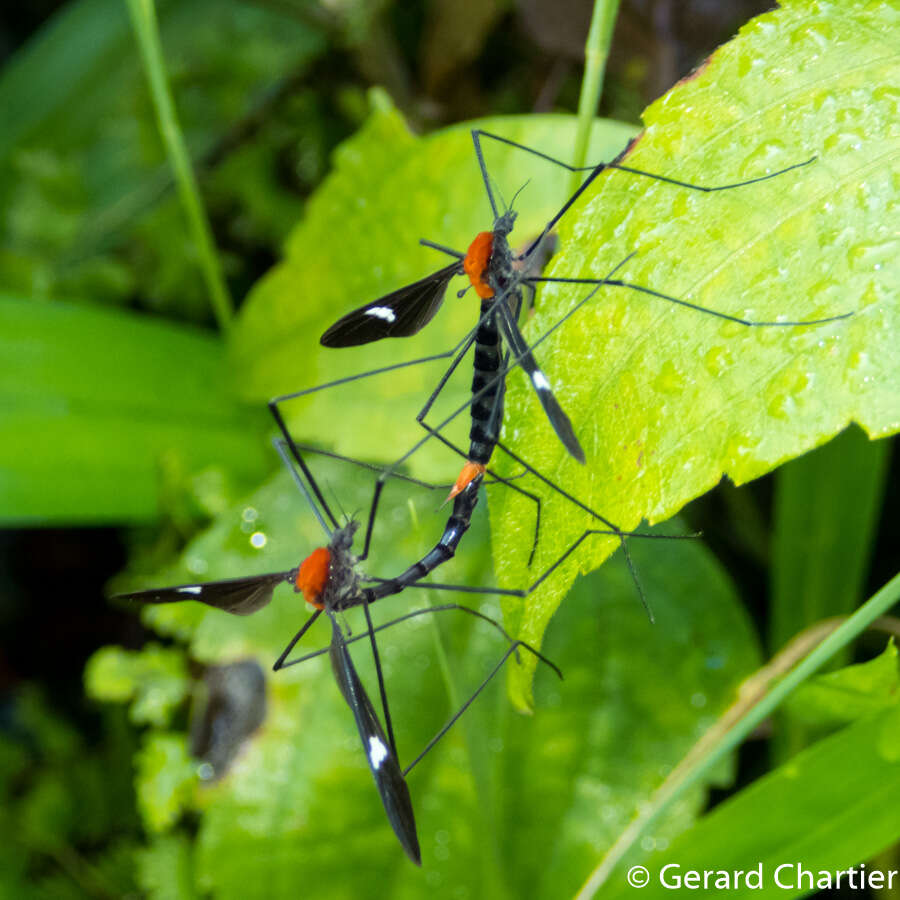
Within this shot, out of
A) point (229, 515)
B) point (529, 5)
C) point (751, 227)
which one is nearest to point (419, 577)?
point (751, 227)

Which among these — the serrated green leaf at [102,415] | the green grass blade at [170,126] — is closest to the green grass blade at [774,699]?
the serrated green leaf at [102,415]

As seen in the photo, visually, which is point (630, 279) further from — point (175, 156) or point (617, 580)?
point (175, 156)

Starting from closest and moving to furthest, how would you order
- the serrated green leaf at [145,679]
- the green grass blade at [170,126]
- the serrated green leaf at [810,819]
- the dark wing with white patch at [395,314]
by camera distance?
the serrated green leaf at [810,819], the dark wing with white patch at [395,314], the green grass blade at [170,126], the serrated green leaf at [145,679]

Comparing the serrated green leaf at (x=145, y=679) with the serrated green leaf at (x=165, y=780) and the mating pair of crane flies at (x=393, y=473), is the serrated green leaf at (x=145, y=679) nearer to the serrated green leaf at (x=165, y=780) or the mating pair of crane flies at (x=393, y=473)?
the serrated green leaf at (x=165, y=780)

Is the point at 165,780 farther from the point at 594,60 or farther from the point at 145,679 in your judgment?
the point at 594,60

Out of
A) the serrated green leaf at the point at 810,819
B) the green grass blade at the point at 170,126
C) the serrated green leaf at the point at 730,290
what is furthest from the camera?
the green grass blade at the point at 170,126

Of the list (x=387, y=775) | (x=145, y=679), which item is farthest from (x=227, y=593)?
(x=145, y=679)

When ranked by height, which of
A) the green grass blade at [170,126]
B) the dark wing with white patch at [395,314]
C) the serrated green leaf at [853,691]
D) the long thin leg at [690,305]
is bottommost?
the serrated green leaf at [853,691]
